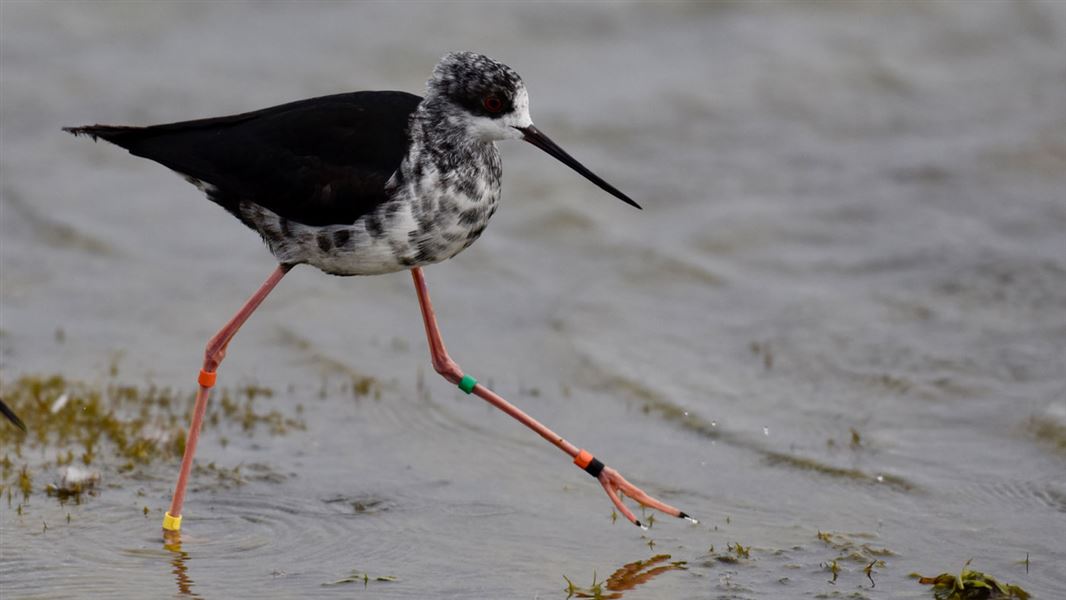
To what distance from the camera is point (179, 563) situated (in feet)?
18.4

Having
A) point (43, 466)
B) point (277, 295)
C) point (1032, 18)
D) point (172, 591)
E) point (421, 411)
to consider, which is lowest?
point (172, 591)

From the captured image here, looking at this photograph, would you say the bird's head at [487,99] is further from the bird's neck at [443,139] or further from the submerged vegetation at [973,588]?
the submerged vegetation at [973,588]

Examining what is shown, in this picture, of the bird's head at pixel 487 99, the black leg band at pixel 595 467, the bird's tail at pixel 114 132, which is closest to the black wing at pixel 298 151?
the bird's tail at pixel 114 132

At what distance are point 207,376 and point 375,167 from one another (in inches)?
53.8

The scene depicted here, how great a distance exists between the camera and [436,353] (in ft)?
21.3

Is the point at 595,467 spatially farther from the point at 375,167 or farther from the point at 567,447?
the point at 375,167

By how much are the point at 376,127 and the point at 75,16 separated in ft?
31.8

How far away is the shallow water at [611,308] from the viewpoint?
5.89 metres

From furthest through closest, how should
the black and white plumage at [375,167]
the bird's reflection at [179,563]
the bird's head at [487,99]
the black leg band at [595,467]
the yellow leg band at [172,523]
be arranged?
the black leg band at [595,467] → the yellow leg band at [172,523] → the bird's head at [487,99] → the black and white plumage at [375,167] → the bird's reflection at [179,563]

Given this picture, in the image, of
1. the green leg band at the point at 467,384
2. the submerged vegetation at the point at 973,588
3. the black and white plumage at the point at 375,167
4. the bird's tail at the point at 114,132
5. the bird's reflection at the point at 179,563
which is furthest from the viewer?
the green leg band at the point at 467,384

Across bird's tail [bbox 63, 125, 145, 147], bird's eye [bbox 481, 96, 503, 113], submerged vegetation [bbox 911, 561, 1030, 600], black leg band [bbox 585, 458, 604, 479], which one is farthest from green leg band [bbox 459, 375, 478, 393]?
submerged vegetation [bbox 911, 561, 1030, 600]

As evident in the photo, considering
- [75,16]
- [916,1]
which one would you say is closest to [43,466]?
[75,16]

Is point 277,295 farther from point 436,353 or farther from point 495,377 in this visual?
point 436,353

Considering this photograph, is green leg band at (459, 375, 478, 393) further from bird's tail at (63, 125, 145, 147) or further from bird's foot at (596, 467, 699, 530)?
bird's tail at (63, 125, 145, 147)
